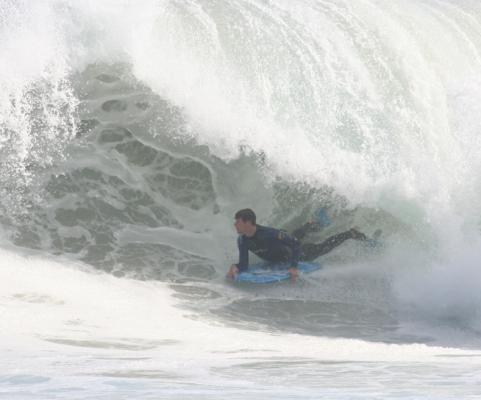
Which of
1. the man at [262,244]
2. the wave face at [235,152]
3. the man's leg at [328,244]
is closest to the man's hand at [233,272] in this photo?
the man at [262,244]

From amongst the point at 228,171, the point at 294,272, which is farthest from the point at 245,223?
the point at 228,171

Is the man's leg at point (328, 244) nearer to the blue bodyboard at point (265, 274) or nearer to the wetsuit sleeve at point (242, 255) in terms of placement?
the blue bodyboard at point (265, 274)

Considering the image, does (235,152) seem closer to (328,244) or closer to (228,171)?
(228,171)

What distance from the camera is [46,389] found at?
4992mm

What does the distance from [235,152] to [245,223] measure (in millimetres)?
1537

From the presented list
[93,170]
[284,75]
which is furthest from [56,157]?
[284,75]

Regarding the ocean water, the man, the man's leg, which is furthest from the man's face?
the man's leg

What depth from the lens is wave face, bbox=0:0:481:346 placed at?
930cm

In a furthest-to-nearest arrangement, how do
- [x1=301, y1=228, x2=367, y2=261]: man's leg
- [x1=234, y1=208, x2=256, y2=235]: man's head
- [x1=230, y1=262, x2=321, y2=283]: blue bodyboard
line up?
[x1=301, y1=228, x2=367, y2=261]: man's leg, [x1=230, y1=262, x2=321, y2=283]: blue bodyboard, [x1=234, y1=208, x2=256, y2=235]: man's head

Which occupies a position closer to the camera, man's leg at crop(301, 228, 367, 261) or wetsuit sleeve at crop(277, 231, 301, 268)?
wetsuit sleeve at crop(277, 231, 301, 268)

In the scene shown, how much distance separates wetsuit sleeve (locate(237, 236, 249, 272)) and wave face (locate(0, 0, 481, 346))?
27 cm

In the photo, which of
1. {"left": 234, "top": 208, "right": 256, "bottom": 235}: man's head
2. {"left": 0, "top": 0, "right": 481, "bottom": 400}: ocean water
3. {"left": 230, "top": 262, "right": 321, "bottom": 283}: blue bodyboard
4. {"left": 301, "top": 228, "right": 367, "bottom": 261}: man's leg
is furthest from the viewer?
{"left": 301, "top": 228, "right": 367, "bottom": 261}: man's leg

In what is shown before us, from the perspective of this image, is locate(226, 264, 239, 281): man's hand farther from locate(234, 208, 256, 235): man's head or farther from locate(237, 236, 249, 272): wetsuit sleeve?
locate(234, 208, 256, 235): man's head

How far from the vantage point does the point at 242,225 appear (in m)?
9.14
